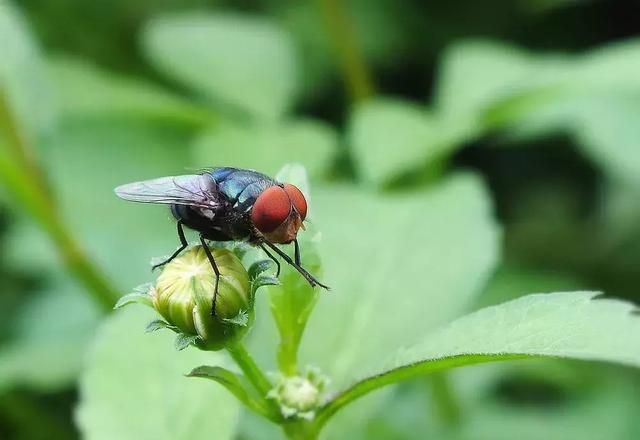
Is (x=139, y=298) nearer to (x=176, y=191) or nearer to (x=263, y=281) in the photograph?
(x=263, y=281)

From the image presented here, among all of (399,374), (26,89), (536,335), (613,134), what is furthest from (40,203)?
(613,134)

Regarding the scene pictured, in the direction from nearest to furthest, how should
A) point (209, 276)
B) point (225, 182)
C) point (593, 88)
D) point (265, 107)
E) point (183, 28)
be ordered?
point (209, 276), point (225, 182), point (593, 88), point (265, 107), point (183, 28)

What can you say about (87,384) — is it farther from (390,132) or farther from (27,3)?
(27,3)

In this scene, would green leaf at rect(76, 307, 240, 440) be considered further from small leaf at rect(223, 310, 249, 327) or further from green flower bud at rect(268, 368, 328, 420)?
small leaf at rect(223, 310, 249, 327)

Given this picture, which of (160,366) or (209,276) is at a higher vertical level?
(209,276)

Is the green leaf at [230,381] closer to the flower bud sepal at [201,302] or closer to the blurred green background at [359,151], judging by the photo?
the flower bud sepal at [201,302]

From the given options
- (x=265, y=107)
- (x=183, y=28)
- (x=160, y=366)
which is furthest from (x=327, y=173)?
(x=160, y=366)
